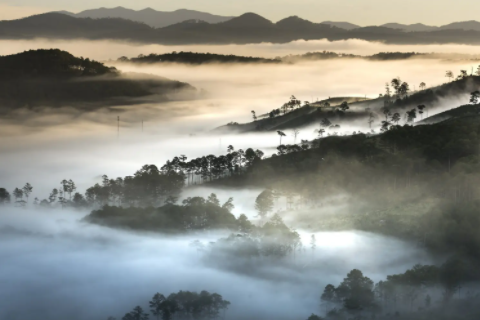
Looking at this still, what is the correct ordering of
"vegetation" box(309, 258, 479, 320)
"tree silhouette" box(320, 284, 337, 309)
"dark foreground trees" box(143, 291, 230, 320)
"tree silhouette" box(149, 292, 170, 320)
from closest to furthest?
"vegetation" box(309, 258, 479, 320)
"tree silhouette" box(320, 284, 337, 309)
"dark foreground trees" box(143, 291, 230, 320)
"tree silhouette" box(149, 292, 170, 320)

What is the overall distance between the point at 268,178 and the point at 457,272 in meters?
87.2

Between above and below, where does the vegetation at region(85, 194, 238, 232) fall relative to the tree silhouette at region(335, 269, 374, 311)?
above

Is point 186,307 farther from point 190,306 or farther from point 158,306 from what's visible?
point 158,306

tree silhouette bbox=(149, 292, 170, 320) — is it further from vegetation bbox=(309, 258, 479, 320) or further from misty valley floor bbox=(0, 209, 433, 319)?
vegetation bbox=(309, 258, 479, 320)

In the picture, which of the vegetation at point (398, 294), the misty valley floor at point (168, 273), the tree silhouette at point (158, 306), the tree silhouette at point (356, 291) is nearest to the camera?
the vegetation at point (398, 294)

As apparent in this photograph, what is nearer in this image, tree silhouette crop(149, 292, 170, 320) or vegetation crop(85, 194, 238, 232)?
tree silhouette crop(149, 292, 170, 320)

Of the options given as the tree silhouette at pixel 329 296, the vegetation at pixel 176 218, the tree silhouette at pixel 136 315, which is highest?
the vegetation at pixel 176 218

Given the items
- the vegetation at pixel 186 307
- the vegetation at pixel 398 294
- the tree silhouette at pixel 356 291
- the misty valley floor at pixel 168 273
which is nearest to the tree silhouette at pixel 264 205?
the misty valley floor at pixel 168 273

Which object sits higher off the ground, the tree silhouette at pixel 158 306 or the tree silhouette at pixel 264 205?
the tree silhouette at pixel 264 205

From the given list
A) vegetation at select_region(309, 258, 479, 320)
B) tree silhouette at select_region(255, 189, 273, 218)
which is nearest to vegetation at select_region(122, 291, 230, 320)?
vegetation at select_region(309, 258, 479, 320)

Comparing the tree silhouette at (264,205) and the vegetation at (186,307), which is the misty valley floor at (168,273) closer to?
the vegetation at (186,307)

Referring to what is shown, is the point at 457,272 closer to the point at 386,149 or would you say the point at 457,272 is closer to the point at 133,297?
the point at 133,297

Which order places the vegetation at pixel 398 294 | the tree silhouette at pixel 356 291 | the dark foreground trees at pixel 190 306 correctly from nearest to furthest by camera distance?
the vegetation at pixel 398 294
the tree silhouette at pixel 356 291
the dark foreground trees at pixel 190 306

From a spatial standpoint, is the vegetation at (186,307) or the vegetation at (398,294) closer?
the vegetation at (398,294)
